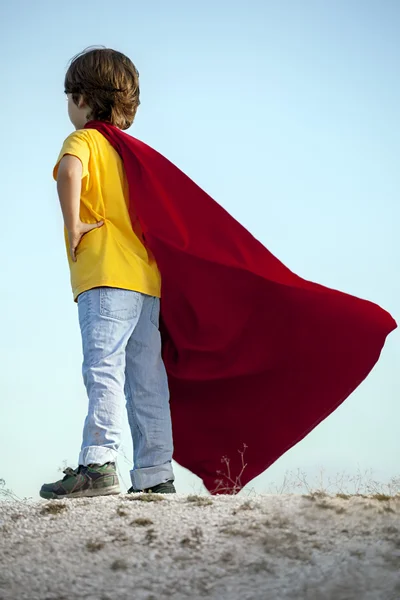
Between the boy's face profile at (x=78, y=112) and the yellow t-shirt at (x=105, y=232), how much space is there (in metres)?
0.24

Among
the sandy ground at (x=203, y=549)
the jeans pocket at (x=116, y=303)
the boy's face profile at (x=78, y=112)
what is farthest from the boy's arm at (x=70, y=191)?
the sandy ground at (x=203, y=549)

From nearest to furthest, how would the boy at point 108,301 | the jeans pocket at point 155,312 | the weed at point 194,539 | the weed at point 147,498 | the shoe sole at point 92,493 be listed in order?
1. the weed at point 194,539
2. the weed at point 147,498
3. the shoe sole at point 92,493
4. the boy at point 108,301
5. the jeans pocket at point 155,312

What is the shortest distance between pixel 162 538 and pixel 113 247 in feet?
5.04

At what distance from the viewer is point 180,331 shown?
173 inches

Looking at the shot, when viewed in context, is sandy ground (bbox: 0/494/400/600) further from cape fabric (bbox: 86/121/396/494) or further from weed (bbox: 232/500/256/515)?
cape fabric (bbox: 86/121/396/494)

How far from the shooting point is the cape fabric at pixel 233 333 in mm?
4309

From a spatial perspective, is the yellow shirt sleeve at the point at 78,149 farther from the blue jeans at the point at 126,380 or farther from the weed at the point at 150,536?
the weed at the point at 150,536

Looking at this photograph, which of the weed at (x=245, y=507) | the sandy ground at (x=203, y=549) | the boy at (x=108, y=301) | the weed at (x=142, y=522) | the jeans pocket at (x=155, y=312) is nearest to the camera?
the sandy ground at (x=203, y=549)

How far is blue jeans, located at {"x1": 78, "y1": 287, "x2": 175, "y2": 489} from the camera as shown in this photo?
3893 millimetres

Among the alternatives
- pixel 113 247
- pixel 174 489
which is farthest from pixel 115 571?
pixel 113 247

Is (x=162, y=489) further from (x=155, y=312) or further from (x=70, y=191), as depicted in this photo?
(x=70, y=191)

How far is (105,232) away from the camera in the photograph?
4.07 metres

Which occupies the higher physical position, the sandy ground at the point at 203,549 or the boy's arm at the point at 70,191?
the boy's arm at the point at 70,191

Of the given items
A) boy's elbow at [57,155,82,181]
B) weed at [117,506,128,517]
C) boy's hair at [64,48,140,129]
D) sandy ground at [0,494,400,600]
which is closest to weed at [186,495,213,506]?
sandy ground at [0,494,400,600]
